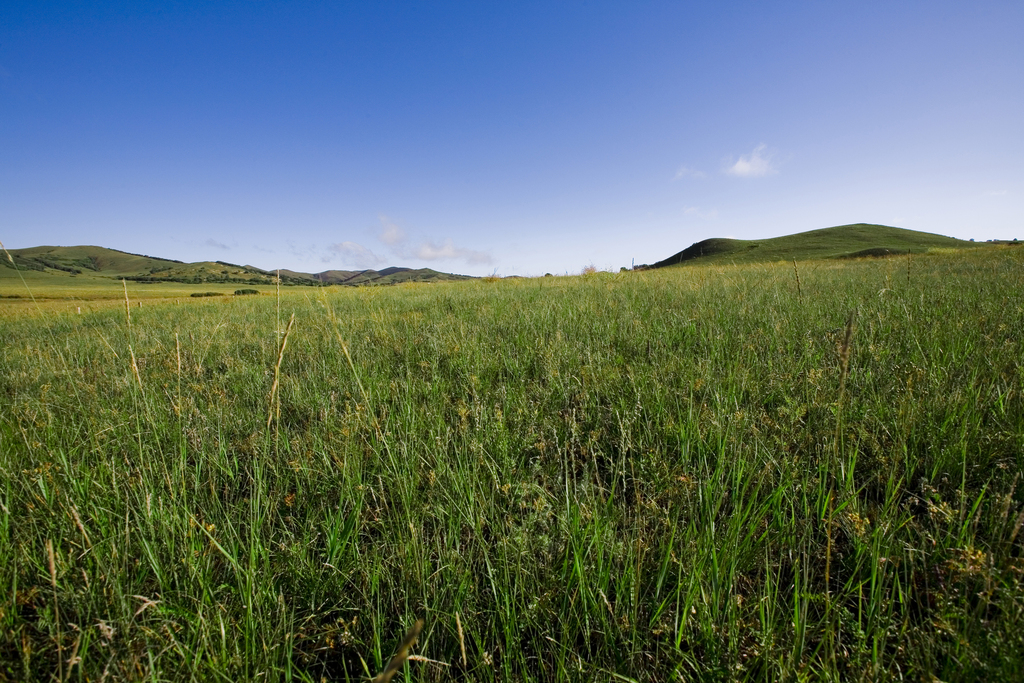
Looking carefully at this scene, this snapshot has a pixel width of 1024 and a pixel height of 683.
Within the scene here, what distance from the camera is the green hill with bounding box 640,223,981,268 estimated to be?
1497 inches

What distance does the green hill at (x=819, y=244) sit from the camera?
38031mm

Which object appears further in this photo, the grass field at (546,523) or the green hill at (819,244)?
the green hill at (819,244)

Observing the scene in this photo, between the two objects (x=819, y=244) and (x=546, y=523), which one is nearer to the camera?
(x=546, y=523)

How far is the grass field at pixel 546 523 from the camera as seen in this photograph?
0.95 meters

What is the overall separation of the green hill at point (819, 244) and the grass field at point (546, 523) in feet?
122

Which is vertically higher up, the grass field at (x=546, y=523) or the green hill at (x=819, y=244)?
the green hill at (x=819, y=244)

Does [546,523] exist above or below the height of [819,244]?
below

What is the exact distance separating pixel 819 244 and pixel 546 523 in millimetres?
53295

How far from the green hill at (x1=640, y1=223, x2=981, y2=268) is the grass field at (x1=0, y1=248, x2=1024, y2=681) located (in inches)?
1469

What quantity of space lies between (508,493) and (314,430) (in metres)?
1.05

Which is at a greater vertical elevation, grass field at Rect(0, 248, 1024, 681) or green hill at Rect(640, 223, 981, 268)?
green hill at Rect(640, 223, 981, 268)

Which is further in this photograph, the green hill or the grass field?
the green hill

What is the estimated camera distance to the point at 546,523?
4.25ft

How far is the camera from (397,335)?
12.9ft
